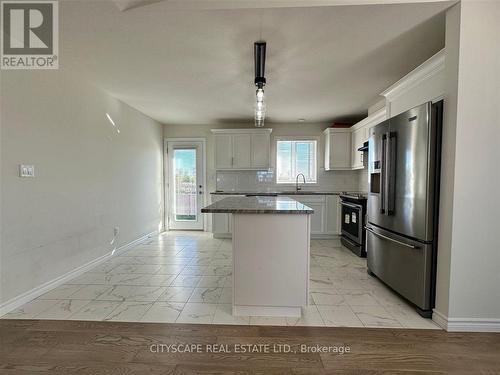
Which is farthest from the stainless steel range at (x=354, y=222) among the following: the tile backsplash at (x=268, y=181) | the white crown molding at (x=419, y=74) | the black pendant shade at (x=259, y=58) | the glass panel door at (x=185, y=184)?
the glass panel door at (x=185, y=184)

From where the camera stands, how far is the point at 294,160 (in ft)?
17.6

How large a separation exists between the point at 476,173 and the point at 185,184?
4923 mm

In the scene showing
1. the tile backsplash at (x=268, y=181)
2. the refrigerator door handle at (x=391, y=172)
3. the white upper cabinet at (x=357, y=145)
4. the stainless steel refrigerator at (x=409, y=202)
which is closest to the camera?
the stainless steel refrigerator at (x=409, y=202)

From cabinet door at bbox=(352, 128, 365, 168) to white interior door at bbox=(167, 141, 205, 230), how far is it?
3211 mm

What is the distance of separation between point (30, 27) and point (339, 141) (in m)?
4.61

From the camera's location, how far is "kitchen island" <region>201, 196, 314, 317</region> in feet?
6.68

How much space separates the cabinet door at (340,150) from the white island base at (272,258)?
10.4ft

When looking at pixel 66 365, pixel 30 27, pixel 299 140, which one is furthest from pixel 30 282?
pixel 299 140

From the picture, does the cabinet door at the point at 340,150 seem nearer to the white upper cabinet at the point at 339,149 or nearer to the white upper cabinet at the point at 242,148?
the white upper cabinet at the point at 339,149

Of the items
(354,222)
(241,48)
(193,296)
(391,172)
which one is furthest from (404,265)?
(241,48)

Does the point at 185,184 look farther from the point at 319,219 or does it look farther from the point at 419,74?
the point at 419,74

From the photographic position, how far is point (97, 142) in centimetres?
329

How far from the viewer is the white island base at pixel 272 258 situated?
2038mm

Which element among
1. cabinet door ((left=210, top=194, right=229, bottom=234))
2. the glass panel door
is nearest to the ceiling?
the glass panel door
